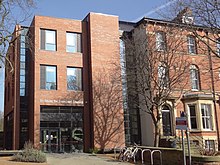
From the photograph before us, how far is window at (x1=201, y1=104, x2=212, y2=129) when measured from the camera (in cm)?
2923

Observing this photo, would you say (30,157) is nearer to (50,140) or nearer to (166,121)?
(50,140)

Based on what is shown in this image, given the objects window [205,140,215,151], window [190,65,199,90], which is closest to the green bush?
window [205,140,215,151]

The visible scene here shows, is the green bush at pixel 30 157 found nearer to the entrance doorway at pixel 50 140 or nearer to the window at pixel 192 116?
the entrance doorway at pixel 50 140

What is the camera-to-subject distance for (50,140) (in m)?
28.1

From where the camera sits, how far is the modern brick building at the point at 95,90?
2809 centimetres

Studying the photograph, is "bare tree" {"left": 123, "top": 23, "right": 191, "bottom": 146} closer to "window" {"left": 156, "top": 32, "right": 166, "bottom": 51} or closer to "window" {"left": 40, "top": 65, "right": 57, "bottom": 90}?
"window" {"left": 156, "top": 32, "right": 166, "bottom": 51}

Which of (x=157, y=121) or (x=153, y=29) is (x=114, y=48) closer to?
(x=153, y=29)

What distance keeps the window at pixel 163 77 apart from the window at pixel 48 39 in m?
10.5

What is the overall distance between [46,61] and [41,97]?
342 centimetres

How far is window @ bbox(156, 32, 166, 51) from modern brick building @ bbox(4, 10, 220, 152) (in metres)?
0.10

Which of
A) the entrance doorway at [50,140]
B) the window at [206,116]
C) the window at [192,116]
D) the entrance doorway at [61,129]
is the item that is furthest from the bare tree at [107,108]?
the window at [206,116]

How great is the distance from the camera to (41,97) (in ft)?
92.0

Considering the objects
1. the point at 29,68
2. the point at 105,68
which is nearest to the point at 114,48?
the point at 105,68

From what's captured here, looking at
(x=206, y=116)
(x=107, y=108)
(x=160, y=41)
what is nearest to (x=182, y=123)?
(x=160, y=41)
